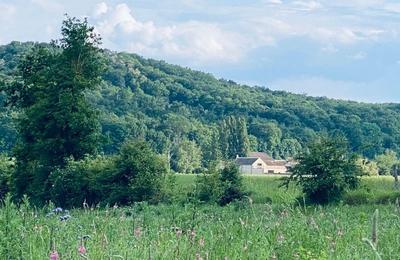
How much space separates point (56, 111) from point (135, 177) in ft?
20.8

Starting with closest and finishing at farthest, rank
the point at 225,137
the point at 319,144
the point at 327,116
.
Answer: the point at 319,144
the point at 225,137
the point at 327,116

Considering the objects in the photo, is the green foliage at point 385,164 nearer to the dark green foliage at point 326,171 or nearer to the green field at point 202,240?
the dark green foliage at point 326,171

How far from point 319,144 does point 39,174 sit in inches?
628

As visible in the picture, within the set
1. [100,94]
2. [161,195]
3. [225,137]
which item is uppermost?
[100,94]

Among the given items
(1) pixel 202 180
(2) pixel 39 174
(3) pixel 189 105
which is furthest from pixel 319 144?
(3) pixel 189 105

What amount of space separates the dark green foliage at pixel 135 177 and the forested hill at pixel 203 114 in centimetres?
4120

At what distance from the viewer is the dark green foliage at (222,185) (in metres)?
35.7

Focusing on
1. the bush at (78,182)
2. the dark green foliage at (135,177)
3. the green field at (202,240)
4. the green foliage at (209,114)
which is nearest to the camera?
the green field at (202,240)

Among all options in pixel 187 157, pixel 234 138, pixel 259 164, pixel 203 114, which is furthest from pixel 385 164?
pixel 203 114

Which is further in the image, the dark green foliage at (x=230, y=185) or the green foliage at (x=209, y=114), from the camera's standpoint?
the green foliage at (x=209, y=114)

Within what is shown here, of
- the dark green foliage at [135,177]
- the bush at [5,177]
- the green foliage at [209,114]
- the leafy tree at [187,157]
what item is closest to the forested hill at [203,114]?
the green foliage at [209,114]

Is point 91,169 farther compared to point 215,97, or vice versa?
point 215,97

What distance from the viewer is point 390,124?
107m

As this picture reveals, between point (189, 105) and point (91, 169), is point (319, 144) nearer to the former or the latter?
point (91, 169)
